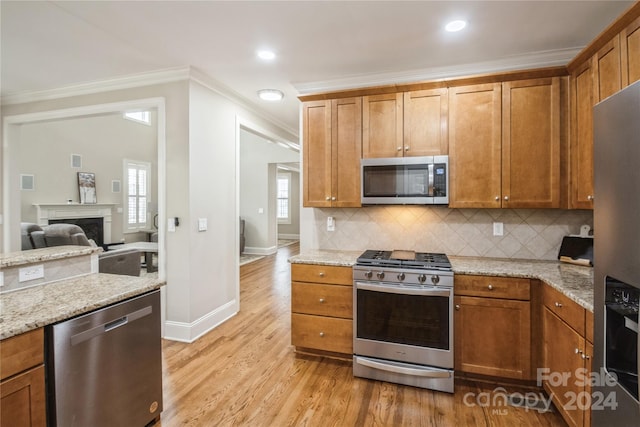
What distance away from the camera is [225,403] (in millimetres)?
2154

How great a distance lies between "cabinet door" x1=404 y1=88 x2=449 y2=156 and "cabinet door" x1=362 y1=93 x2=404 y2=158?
0.23ft

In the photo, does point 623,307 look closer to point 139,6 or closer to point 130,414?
point 130,414

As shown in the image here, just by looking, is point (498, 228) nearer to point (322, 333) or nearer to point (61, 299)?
point (322, 333)

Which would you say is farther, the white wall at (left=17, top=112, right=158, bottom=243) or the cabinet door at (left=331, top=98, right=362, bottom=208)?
the white wall at (left=17, top=112, right=158, bottom=243)

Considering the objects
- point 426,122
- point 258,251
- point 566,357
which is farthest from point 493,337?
point 258,251

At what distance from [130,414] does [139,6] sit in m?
2.51

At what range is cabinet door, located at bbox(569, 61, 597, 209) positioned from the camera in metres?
2.15

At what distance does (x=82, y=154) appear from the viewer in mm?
6453

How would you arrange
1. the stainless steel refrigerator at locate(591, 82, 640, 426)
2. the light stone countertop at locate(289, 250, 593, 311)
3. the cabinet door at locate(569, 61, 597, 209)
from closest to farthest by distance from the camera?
the stainless steel refrigerator at locate(591, 82, 640, 426) → the light stone countertop at locate(289, 250, 593, 311) → the cabinet door at locate(569, 61, 597, 209)

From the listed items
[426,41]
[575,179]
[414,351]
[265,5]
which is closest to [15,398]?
[414,351]

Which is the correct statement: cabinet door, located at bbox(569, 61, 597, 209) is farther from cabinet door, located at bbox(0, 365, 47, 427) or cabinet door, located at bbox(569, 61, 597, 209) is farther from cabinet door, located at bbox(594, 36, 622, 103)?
cabinet door, located at bbox(0, 365, 47, 427)

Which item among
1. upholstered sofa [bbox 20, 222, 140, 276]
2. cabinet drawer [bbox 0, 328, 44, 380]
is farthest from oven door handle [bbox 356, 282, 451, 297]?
upholstered sofa [bbox 20, 222, 140, 276]

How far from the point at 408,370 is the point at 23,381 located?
2.21m

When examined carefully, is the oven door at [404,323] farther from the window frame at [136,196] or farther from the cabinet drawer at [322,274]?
the window frame at [136,196]
